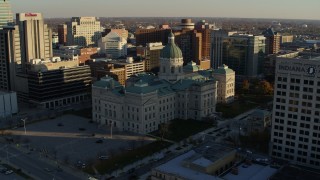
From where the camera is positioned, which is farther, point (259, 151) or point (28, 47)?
point (28, 47)

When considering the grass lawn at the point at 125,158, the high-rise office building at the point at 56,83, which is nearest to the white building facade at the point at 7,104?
the high-rise office building at the point at 56,83

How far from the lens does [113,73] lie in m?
169

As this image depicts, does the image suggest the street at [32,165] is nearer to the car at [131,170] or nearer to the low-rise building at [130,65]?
the car at [131,170]

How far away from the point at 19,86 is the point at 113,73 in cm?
3980

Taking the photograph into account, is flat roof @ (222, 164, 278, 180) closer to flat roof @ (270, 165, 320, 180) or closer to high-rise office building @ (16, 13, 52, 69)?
flat roof @ (270, 165, 320, 180)

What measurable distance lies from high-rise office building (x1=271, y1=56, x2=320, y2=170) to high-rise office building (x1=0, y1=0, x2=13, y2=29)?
15019 cm

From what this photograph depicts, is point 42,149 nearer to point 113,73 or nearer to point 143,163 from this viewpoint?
point 143,163

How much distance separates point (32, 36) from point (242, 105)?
90468 mm

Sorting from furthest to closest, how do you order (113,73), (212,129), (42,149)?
(113,73)
(212,129)
(42,149)

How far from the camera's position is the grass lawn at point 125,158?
3378 inches

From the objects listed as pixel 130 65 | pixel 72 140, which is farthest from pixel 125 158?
pixel 130 65

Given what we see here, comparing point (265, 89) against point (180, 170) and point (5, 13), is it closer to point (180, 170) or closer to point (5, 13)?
point (180, 170)

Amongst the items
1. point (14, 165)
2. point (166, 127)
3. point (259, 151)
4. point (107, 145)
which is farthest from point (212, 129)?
point (14, 165)

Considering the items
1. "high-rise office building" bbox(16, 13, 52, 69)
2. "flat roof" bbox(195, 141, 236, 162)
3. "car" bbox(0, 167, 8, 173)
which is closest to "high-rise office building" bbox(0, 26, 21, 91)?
"high-rise office building" bbox(16, 13, 52, 69)
